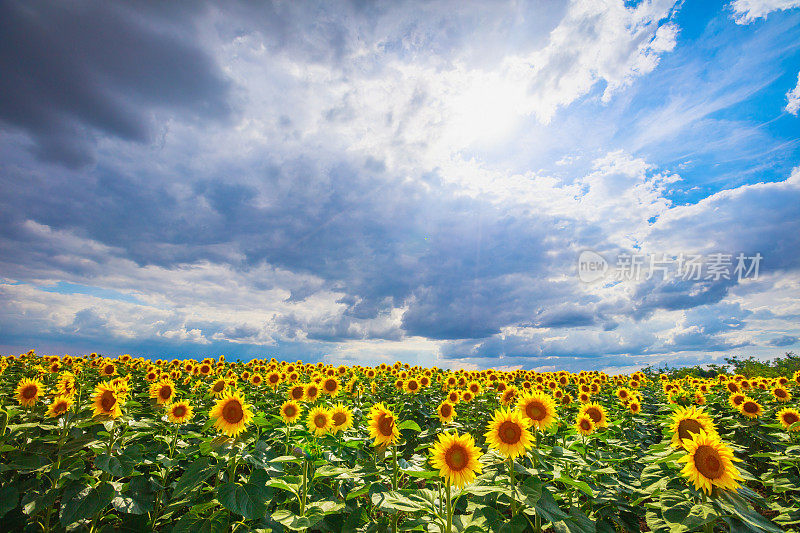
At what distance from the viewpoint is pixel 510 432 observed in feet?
15.9

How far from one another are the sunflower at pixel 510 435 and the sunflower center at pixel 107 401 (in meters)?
5.80

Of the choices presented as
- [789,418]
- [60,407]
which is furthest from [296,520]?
[789,418]

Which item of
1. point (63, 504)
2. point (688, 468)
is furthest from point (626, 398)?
point (63, 504)

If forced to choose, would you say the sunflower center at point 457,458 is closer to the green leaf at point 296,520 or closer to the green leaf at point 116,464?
the green leaf at point 296,520

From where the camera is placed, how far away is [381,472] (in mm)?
5012

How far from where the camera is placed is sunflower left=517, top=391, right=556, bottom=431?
18.6ft

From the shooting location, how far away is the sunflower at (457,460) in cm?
445

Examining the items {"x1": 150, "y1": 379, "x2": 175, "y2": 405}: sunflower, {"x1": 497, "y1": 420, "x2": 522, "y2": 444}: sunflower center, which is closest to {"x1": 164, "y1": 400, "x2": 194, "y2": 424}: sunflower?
{"x1": 150, "y1": 379, "x2": 175, "y2": 405}: sunflower

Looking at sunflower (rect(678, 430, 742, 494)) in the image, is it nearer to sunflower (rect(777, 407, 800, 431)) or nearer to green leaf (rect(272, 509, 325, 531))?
green leaf (rect(272, 509, 325, 531))

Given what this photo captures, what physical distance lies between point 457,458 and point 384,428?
143cm

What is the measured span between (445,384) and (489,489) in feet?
36.4

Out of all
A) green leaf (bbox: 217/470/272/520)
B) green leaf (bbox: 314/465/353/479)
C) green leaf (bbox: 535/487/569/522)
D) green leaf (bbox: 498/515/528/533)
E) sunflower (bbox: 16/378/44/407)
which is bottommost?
green leaf (bbox: 498/515/528/533)

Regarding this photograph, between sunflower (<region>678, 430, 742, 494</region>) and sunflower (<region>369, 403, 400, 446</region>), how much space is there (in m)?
3.57

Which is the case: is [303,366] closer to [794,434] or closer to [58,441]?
[58,441]
